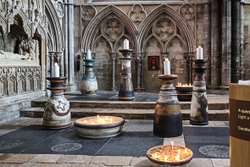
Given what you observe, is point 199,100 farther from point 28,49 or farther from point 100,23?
point 100,23

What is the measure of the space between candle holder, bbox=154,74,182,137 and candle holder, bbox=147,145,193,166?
0.91m

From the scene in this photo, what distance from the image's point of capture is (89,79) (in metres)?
6.54

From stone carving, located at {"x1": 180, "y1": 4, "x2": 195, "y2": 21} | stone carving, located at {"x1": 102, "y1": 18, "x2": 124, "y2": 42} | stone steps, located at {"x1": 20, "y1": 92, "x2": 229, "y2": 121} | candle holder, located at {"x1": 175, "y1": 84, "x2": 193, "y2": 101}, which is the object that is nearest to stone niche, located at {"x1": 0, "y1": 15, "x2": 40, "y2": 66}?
stone steps, located at {"x1": 20, "y1": 92, "x2": 229, "y2": 121}

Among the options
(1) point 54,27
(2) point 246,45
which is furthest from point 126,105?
(2) point 246,45

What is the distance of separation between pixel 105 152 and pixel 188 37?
655cm

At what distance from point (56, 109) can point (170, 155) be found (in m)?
2.22

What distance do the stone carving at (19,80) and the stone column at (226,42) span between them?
16.9 feet

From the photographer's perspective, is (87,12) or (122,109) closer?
(122,109)

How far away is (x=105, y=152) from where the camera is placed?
305cm

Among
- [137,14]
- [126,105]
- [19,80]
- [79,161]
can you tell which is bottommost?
[79,161]

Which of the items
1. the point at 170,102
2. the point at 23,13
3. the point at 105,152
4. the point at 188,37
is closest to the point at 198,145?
the point at 170,102

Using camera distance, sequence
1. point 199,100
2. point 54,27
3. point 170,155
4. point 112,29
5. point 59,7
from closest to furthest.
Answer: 1. point 170,155
2. point 199,100
3. point 54,27
4. point 59,7
5. point 112,29

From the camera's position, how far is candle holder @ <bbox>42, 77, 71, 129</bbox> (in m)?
4.20

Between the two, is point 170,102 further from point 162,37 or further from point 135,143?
point 162,37
